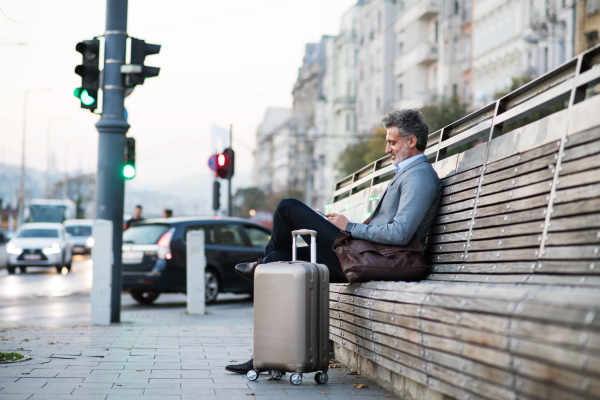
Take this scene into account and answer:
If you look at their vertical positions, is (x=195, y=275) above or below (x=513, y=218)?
below

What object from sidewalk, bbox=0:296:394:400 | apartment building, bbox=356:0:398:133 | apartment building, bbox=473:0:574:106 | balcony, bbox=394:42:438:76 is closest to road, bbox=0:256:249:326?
sidewalk, bbox=0:296:394:400

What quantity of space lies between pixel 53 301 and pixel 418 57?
4310 cm

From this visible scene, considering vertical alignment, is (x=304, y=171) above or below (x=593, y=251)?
above

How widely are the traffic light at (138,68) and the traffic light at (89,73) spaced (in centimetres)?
36

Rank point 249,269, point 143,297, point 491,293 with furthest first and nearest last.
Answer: point 143,297, point 249,269, point 491,293

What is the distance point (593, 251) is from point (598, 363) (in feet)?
3.90

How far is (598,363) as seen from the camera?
2.38 meters

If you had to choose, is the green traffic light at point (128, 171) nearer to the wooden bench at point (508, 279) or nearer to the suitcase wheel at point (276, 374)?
the wooden bench at point (508, 279)

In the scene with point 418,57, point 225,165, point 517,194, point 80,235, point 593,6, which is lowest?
point 517,194

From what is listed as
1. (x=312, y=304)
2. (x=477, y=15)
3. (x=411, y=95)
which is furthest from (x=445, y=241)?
(x=411, y=95)

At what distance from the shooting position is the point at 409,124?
5879 mm

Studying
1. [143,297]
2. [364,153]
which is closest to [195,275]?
[143,297]

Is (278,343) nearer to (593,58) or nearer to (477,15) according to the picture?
(593,58)

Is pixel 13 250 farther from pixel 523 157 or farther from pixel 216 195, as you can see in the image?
pixel 523 157
